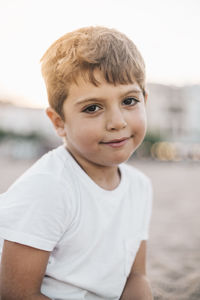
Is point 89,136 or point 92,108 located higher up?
point 92,108

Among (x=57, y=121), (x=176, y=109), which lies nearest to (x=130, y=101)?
(x=57, y=121)

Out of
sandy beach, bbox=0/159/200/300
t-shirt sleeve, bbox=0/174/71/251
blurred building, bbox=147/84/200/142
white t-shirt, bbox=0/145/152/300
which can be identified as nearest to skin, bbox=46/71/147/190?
white t-shirt, bbox=0/145/152/300

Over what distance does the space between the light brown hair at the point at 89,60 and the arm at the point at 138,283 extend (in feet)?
3.20

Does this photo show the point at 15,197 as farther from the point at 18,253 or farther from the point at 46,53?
the point at 46,53

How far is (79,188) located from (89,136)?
254 mm

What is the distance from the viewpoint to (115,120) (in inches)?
56.2

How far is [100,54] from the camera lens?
1.46 metres

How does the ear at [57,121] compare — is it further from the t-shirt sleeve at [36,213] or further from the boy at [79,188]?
the t-shirt sleeve at [36,213]

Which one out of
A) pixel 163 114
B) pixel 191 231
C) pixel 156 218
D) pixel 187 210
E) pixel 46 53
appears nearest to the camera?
pixel 46 53

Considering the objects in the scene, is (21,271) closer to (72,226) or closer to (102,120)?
(72,226)

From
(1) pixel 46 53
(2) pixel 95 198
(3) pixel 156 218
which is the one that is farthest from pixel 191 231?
(1) pixel 46 53

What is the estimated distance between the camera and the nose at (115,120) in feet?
4.68

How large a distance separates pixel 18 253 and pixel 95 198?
43 cm

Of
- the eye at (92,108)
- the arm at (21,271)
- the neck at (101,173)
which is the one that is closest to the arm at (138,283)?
the neck at (101,173)
